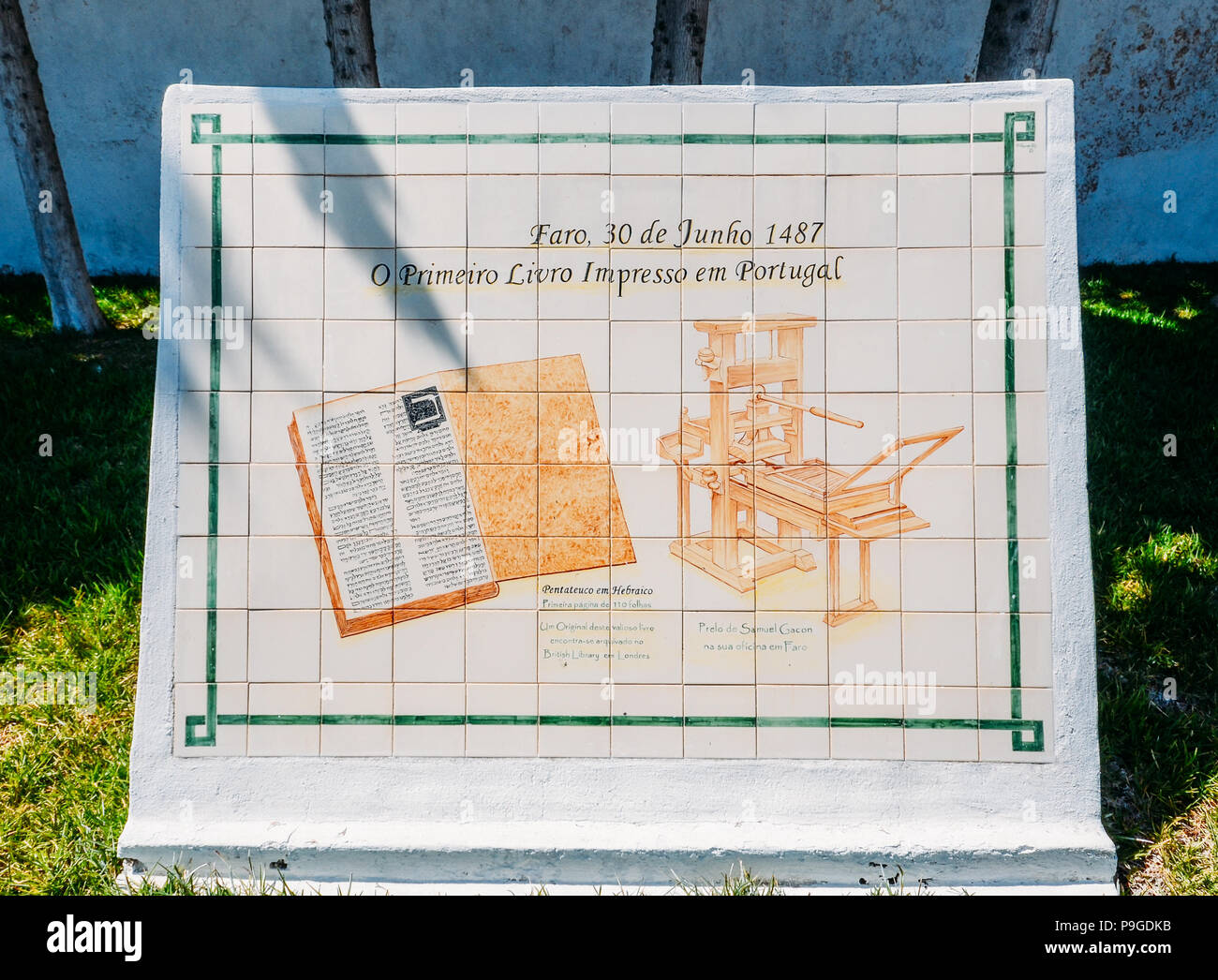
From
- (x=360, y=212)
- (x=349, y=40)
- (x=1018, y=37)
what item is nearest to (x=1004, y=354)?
(x=360, y=212)

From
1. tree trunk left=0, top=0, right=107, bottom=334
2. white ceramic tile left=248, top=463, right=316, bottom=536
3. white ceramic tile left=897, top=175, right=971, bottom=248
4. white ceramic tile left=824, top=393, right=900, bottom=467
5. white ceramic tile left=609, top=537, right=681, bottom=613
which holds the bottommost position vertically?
white ceramic tile left=609, top=537, right=681, bottom=613

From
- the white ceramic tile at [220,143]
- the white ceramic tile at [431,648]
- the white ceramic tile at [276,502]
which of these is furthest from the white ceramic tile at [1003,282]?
the white ceramic tile at [220,143]

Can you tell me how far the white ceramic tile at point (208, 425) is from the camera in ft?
8.66

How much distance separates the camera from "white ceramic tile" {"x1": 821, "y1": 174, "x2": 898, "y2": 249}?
2613 mm

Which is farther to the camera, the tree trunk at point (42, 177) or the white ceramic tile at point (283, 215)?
the tree trunk at point (42, 177)

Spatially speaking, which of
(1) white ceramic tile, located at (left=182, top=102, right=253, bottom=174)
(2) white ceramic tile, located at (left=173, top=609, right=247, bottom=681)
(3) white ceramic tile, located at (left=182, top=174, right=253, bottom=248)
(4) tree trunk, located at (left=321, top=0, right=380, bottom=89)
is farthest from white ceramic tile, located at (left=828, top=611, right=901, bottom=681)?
(4) tree trunk, located at (left=321, top=0, right=380, bottom=89)

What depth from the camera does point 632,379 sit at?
2.63 m

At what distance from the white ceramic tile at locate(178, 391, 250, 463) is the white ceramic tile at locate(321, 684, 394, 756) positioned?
0.78 m

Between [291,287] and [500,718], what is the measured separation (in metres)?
1.47

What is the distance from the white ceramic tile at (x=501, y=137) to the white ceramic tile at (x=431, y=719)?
159 cm

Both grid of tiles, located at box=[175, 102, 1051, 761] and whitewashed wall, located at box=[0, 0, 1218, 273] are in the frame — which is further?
whitewashed wall, located at box=[0, 0, 1218, 273]

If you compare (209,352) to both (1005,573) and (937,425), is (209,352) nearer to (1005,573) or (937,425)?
(937,425)

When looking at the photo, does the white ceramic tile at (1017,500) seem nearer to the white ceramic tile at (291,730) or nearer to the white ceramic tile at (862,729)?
the white ceramic tile at (862,729)

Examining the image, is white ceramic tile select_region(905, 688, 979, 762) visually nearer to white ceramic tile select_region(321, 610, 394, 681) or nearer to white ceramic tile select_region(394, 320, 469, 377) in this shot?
white ceramic tile select_region(321, 610, 394, 681)
